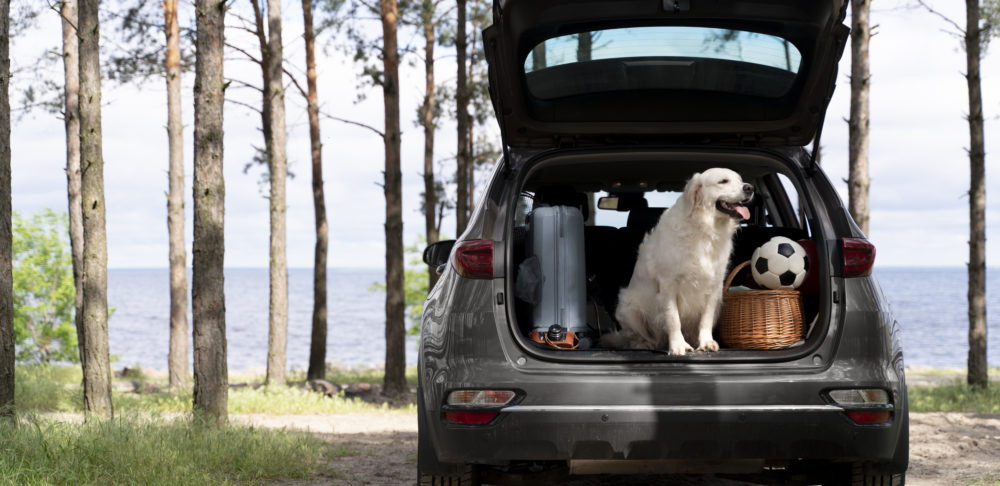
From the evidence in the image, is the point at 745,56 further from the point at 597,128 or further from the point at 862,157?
the point at 862,157

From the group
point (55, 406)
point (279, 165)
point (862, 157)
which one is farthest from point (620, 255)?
point (279, 165)

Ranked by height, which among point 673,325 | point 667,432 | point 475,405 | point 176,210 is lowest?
point 667,432

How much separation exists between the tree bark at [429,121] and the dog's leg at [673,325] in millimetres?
13611

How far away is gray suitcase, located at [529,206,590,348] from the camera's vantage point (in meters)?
4.73

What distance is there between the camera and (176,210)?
58.5 ft

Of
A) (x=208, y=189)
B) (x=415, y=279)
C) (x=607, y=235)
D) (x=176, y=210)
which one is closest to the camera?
(x=607, y=235)

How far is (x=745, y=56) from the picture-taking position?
170 inches

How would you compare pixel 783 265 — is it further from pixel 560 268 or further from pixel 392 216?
pixel 392 216

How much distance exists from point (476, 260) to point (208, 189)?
5.35 m

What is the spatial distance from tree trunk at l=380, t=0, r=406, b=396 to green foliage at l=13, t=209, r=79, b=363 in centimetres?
1667

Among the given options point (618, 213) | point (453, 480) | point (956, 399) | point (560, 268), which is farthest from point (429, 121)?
point (453, 480)

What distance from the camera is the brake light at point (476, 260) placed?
3840 mm

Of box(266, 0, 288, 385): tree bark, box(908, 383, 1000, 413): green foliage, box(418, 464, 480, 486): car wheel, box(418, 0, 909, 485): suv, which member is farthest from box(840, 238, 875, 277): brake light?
box(266, 0, 288, 385): tree bark

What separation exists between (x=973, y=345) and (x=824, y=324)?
13.0 meters
